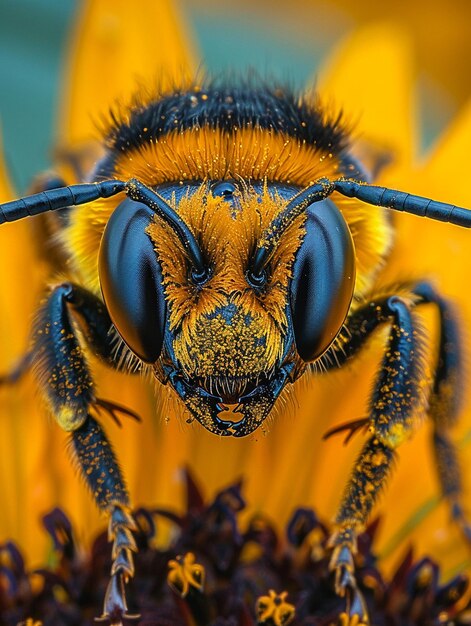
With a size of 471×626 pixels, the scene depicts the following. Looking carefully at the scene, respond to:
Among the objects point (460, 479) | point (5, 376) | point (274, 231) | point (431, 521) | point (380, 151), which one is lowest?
Answer: point (431, 521)

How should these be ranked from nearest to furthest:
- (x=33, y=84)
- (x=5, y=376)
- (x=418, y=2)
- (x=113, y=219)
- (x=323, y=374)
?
1. (x=113, y=219)
2. (x=323, y=374)
3. (x=5, y=376)
4. (x=33, y=84)
5. (x=418, y=2)

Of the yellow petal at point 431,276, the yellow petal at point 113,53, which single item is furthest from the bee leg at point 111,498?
the yellow petal at point 113,53

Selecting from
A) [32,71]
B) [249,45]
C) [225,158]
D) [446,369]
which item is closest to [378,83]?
[249,45]

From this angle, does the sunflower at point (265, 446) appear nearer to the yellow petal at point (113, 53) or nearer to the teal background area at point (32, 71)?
the yellow petal at point (113, 53)

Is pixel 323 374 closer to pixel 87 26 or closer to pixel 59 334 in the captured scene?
pixel 59 334

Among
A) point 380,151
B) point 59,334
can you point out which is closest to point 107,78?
point 380,151

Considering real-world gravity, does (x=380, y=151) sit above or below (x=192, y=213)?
below

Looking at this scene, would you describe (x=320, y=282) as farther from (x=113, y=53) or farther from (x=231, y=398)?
(x=113, y=53)
